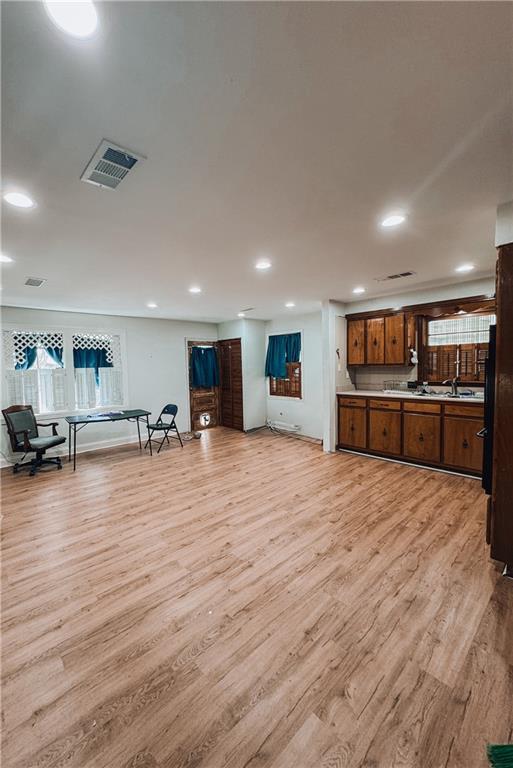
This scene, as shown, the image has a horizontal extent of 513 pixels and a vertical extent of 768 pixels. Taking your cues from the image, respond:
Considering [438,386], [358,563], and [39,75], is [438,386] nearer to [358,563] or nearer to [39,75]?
[358,563]

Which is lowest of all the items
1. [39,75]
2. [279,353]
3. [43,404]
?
[43,404]

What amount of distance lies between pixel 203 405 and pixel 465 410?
5.24 metres

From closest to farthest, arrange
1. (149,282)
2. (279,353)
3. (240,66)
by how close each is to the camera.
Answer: (240,66)
(149,282)
(279,353)

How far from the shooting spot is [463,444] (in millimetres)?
3904

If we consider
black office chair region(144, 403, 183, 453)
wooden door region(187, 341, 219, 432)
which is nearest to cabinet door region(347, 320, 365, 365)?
black office chair region(144, 403, 183, 453)

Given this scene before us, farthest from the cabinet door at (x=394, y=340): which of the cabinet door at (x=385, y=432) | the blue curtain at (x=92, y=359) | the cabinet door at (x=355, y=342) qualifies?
the blue curtain at (x=92, y=359)

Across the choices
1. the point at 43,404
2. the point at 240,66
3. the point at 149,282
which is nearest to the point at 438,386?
the point at 149,282

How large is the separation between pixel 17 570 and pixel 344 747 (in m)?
2.46

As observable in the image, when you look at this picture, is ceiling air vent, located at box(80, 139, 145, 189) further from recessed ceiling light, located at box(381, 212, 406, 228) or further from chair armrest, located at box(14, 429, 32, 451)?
chair armrest, located at box(14, 429, 32, 451)

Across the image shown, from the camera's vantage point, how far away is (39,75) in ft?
→ 3.51

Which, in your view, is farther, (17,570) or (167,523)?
(167,523)

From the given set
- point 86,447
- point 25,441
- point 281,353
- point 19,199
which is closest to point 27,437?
point 25,441

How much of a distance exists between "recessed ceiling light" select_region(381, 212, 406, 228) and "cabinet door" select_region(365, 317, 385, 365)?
2.75 m

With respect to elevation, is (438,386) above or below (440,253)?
below
